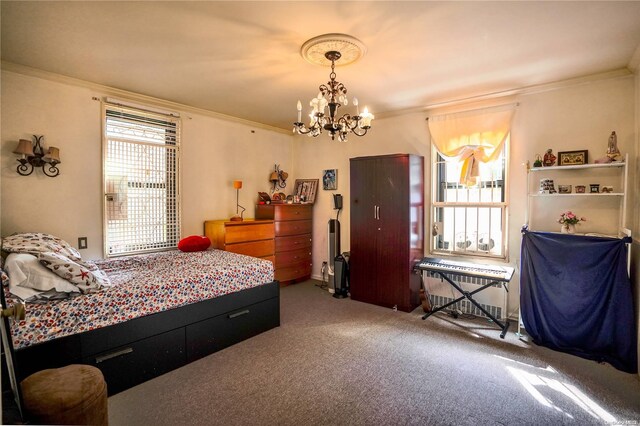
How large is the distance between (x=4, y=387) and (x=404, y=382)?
2.58 m

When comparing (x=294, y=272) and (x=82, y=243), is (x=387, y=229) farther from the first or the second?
(x=82, y=243)

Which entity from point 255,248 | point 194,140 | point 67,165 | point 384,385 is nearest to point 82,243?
point 67,165

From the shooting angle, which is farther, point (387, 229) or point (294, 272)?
point (294, 272)

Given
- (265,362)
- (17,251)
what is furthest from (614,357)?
(17,251)

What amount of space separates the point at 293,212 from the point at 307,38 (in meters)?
2.97

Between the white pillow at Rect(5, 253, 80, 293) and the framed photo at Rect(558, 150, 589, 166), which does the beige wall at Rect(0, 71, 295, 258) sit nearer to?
the white pillow at Rect(5, 253, 80, 293)

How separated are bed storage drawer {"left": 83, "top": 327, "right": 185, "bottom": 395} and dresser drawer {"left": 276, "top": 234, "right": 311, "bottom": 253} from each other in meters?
2.38

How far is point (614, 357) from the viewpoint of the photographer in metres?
2.68

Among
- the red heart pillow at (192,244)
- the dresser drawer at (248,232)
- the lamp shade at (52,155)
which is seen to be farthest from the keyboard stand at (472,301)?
the lamp shade at (52,155)

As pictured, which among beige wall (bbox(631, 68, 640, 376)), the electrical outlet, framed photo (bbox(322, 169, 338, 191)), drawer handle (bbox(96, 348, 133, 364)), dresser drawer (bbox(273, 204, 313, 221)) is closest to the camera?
drawer handle (bbox(96, 348, 133, 364))

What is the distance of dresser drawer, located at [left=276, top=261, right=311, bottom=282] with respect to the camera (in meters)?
4.97

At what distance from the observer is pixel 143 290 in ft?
8.18

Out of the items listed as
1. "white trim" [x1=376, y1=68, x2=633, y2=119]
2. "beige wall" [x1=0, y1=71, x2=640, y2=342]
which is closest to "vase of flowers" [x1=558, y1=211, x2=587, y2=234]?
"beige wall" [x1=0, y1=71, x2=640, y2=342]

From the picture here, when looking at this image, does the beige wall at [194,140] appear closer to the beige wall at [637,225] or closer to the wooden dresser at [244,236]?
the beige wall at [637,225]
